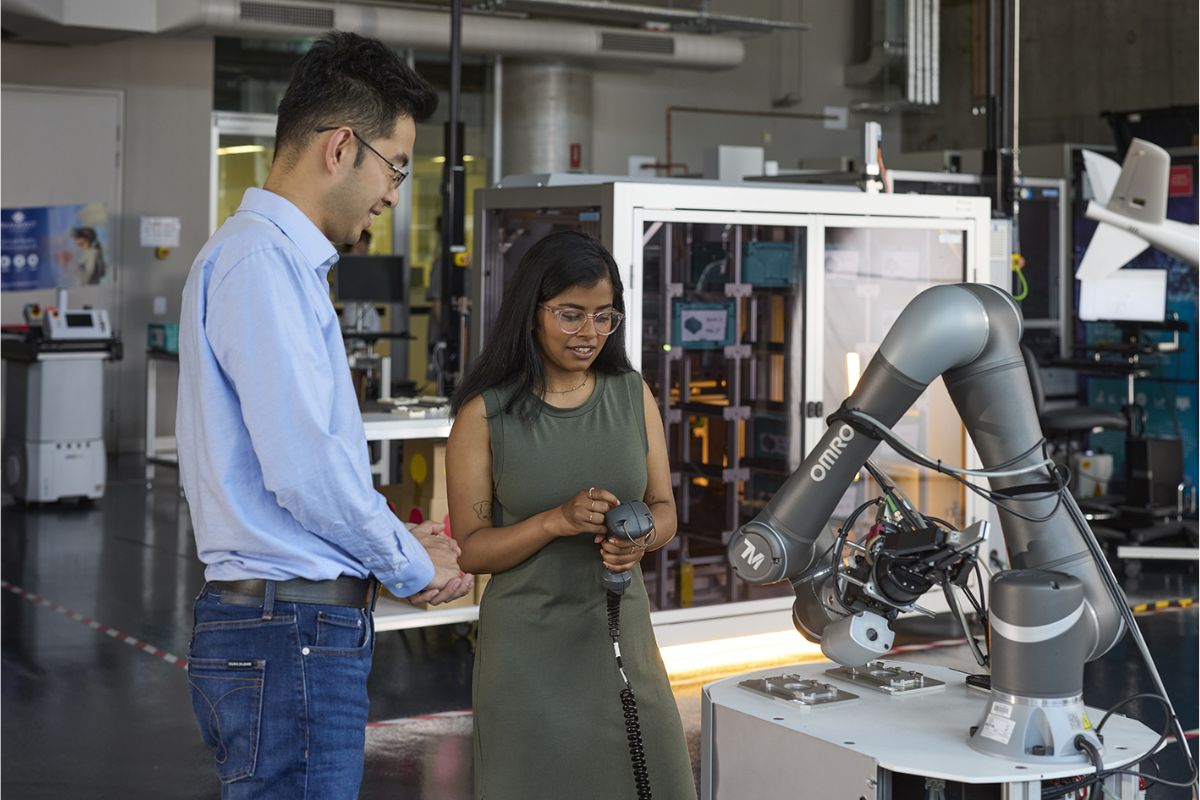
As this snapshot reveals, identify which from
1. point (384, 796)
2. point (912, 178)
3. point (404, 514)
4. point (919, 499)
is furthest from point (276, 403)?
point (912, 178)

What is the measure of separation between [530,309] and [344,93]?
2.01 feet

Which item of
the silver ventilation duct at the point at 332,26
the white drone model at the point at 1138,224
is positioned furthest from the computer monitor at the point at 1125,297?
the silver ventilation duct at the point at 332,26

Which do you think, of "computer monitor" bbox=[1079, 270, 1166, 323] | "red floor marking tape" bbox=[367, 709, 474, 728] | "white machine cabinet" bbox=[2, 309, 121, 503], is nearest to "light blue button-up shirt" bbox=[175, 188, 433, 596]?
"red floor marking tape" bbox=[367, 709, 474, 728]

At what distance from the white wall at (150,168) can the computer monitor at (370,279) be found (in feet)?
6.82

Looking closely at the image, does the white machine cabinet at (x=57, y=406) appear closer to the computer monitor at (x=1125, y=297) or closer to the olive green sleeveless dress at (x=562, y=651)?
the computer monitor at (x=1125, y=297)

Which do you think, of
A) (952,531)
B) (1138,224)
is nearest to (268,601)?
(952,531)

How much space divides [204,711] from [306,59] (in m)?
0.89

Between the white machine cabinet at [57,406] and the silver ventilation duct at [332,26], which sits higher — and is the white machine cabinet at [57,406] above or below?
below

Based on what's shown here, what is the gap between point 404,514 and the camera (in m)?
5.41

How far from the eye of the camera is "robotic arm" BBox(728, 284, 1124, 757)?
1.95m

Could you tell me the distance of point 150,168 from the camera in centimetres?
1109

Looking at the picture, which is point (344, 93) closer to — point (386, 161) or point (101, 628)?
point (386, 161)

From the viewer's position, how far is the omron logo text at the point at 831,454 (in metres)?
2.04

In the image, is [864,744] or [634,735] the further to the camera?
[634,735]
